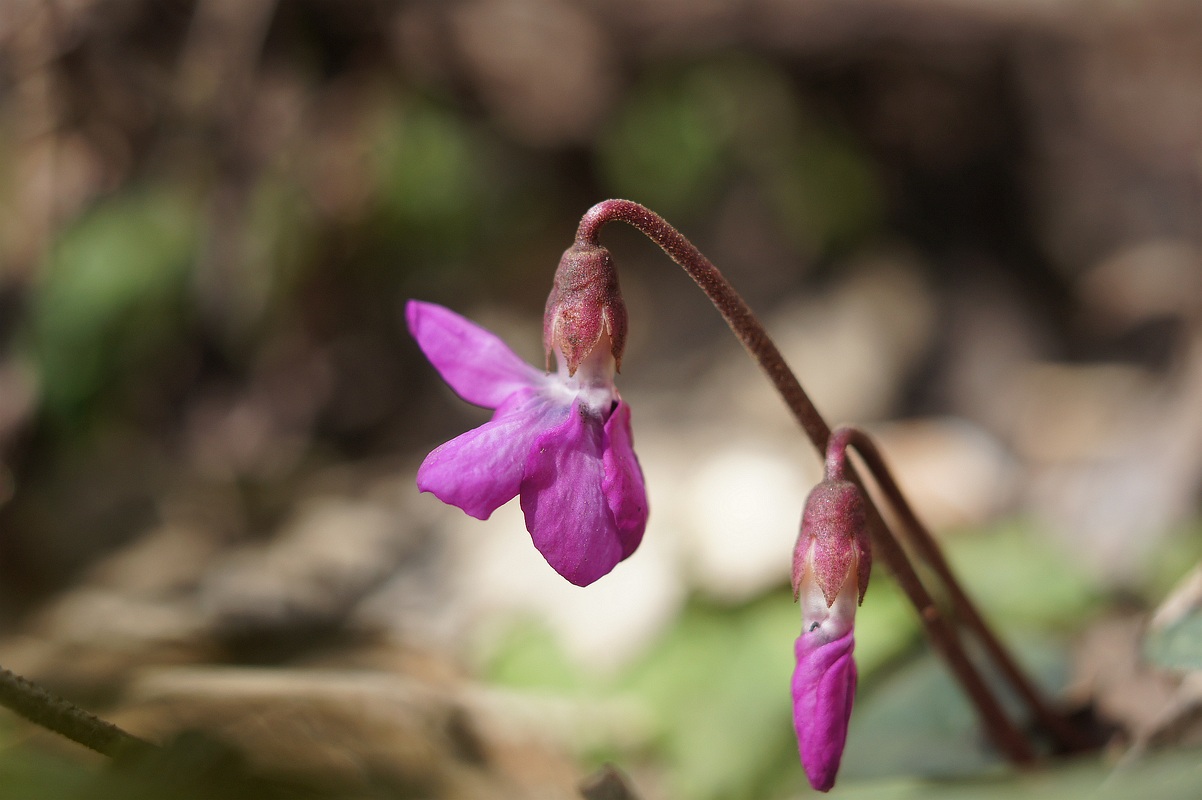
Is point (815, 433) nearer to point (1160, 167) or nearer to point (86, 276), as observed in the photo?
point (86, 276)

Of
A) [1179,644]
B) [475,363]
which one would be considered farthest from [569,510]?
[1179,644]

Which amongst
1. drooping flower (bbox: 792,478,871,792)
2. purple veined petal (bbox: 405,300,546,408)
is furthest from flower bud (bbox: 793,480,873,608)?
purple veined petal (bbox: 405,300,546,408)

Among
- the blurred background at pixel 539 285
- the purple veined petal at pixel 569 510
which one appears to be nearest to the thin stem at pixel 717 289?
the purple veined petal at pixel 569 510

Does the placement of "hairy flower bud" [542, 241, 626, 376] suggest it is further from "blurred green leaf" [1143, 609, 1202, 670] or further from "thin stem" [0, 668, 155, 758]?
"blurred green leaf" [1143, 609, 1202, 670]

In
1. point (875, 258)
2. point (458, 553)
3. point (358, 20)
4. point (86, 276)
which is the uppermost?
point (358, 20)

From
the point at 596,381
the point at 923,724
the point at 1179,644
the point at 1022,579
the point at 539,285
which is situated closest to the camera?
the point at 596,381

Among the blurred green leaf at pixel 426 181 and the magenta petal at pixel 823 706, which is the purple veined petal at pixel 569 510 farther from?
the blurred green leaf at pixel 426 181

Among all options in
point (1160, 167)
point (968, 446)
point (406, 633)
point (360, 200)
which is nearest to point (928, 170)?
point (1160, 167)

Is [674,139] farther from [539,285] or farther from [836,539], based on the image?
[836,539]
